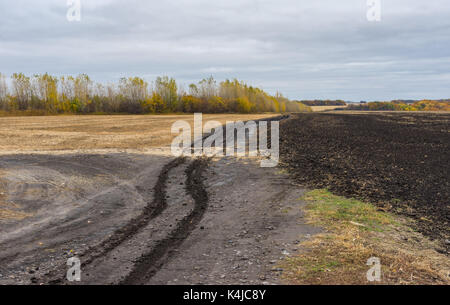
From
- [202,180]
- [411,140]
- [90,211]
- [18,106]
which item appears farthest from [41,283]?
[18,106]

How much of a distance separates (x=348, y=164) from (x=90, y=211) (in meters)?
12.1

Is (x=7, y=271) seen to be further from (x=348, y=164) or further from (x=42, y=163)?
(x=348, y=164)

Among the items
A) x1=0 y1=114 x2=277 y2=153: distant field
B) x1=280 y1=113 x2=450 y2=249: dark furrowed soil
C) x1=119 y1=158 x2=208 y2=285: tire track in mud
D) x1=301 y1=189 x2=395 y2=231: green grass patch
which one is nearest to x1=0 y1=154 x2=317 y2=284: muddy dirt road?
x1=119 y1=158 x2=208 y2=285: tire track in mud

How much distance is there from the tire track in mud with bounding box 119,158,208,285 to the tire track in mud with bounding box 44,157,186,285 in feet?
3.02

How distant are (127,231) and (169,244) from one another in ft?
4.99

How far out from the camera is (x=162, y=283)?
6.02 metres

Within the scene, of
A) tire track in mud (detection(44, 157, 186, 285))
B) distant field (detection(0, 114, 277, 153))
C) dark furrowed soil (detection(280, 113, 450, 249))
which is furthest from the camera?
distant field (detection(0, 114, 277, 153))

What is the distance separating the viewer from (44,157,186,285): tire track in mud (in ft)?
21.3

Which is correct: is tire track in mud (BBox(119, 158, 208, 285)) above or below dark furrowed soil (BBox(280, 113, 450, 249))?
below

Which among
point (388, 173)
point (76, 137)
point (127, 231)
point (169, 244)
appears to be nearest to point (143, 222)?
point (127, 231)

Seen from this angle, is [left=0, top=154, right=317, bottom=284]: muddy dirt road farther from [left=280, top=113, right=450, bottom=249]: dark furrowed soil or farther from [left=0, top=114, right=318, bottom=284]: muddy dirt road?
[left=280, top=113, right=450, bottom=249]: dark furrowed soil

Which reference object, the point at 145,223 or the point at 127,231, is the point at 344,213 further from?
the point at 127,231

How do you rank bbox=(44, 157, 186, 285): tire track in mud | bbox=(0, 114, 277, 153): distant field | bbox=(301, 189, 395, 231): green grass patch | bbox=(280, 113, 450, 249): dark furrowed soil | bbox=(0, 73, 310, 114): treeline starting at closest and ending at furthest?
bbox=(44, 157, 186, 285): tire track in mud < bbox=(301, 189, 395, 231): green grass patch < bbox=(280, 113, 450, 249): dark furrowed soil < bbox=(0, 114, 277, 153): distant field < bbox=(0, 73, 310, 114): treeline

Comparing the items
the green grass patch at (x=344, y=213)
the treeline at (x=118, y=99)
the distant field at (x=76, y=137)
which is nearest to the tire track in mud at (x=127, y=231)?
the green grass patch at (x=344, y=213)
